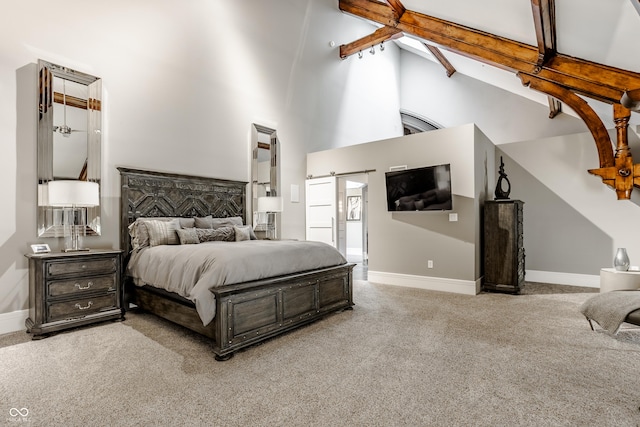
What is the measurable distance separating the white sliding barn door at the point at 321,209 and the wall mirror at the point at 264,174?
32.1 inches

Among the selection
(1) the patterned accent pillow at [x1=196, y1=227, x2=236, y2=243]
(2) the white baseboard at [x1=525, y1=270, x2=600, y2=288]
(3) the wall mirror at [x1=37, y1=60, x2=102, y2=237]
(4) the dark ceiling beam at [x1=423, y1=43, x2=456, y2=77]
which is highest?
(4) the dark ceiling beam at [x1=423, y1=43, x2=456, y2=77]

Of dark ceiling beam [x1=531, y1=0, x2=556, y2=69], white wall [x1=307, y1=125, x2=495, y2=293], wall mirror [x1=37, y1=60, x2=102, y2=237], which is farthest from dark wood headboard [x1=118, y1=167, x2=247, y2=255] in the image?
dark ceiling beam [x1=531, y1=0, x2=556, y2=69]

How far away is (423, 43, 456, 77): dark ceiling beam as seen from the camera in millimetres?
7576

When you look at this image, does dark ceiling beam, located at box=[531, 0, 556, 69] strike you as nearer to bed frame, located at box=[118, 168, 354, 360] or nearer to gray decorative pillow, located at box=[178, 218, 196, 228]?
bed frame, located at box=[118, 168, 354, 360]

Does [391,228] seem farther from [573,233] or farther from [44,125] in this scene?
[44,125]

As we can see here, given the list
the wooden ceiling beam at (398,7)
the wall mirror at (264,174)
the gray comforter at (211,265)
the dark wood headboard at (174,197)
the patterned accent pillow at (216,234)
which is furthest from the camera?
the wall mirror at (264,174)

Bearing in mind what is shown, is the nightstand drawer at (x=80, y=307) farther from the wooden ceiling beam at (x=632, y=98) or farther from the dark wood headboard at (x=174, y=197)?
the wooden ceiling beam at (x=632, y=98)

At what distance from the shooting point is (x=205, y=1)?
5086 millimetres

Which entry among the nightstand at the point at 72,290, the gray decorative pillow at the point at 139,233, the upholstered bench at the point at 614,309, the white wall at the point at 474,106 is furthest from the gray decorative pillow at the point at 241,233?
the white wall at the point at 474,106

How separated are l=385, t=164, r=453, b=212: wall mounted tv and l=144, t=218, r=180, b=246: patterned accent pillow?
3.38 metres

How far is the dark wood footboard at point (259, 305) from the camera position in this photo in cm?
264

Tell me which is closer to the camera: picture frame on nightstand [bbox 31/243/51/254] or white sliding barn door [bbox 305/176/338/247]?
picture frame on nightstand [bbox 31/243/51/254]

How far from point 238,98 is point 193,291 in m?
3.89

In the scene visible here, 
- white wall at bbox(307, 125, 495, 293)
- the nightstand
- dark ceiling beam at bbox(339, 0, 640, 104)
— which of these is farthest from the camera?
white wall at bbox(307, 125, 495, 293)
